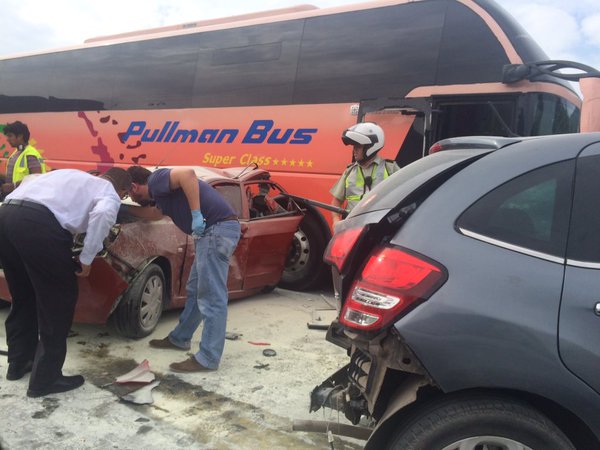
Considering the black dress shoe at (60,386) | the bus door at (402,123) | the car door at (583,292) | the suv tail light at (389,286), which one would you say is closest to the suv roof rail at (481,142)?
the car door at (583,292)

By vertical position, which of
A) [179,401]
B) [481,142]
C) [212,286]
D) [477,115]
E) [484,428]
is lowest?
[179,401]

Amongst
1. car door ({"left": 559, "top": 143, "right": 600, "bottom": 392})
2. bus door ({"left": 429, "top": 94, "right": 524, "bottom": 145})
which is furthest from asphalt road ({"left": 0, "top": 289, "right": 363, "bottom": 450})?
bus door ({"left": 429, "top": 94, "right": 524, "bottom": 145})

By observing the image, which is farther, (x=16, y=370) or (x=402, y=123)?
(x=402, y=123)

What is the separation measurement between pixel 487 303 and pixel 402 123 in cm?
431

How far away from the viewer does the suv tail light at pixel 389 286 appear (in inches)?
76.8

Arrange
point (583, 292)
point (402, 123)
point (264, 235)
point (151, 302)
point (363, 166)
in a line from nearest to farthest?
1. point (583, 292)
2. point (151, 302)
3. point (363, 166)
4. point (264, 235)
5. point (402, 123)

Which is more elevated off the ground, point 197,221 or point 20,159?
point 20,159

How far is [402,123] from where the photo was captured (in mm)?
5941

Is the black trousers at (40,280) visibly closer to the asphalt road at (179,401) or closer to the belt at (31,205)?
the belt at (31,205)

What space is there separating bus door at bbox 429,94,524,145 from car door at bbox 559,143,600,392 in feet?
11.6

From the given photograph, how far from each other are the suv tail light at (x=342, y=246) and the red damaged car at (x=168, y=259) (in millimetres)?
2174

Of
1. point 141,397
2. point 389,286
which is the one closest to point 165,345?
point 141,397

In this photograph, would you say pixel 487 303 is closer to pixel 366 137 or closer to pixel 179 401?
pixel 179 401

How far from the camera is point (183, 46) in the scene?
796 cm
